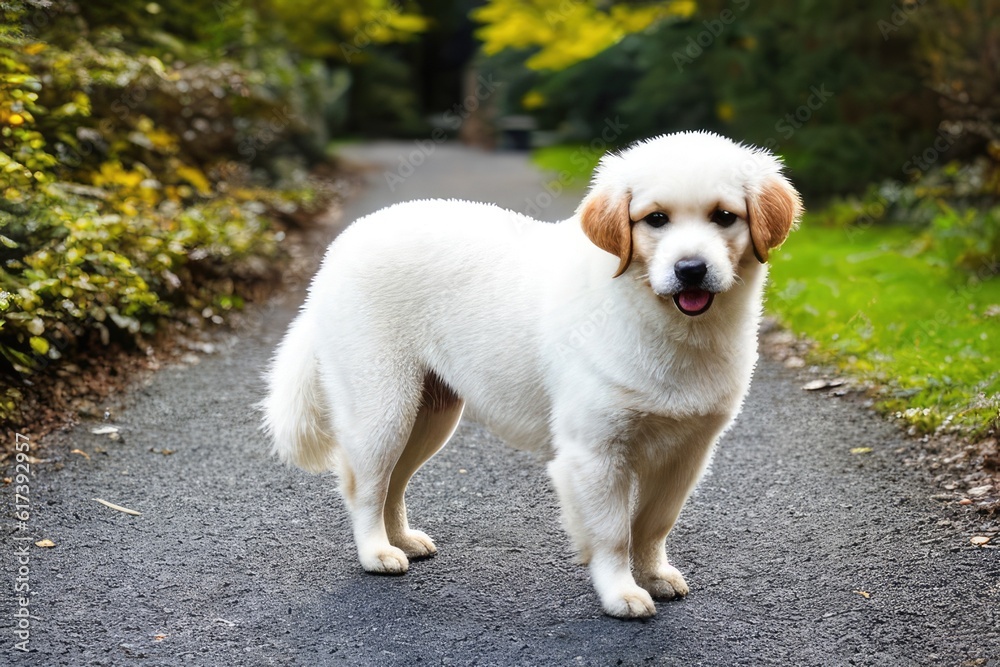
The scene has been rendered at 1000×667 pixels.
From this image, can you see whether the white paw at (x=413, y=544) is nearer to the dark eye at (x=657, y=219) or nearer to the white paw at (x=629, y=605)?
the white paw at (x=629, y=605)

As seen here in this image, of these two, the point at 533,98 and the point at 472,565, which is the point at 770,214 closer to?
the point at 472,565

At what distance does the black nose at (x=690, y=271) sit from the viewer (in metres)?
3.07

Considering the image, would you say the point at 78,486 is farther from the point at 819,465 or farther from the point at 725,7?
the point at 725,7

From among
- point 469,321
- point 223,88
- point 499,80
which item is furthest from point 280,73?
point 469,321

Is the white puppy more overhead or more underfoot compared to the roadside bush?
more overhead

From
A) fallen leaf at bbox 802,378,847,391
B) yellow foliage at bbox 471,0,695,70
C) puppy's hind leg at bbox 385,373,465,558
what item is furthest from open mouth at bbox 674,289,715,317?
yellow foliage at bbox 471,0,695,70

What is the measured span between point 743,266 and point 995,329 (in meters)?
3.84

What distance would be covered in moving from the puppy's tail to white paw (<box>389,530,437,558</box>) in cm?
46

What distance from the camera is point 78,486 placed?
4.73m

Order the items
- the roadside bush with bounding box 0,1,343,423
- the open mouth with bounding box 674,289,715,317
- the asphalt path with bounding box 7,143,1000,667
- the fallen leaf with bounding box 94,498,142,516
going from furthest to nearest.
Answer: the roadside bush with bounding box 0,1,343,423, the fallen leaf with bounding box 94,498,142,516, the asphalt path with bounding box 7,143,1000,667, the open mouth with bounding box 674,289,715,317

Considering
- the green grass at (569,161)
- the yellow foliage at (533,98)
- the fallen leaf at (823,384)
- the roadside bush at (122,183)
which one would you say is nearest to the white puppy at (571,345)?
the roadside bush at (122,183)

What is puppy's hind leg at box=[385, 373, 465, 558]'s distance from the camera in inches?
161

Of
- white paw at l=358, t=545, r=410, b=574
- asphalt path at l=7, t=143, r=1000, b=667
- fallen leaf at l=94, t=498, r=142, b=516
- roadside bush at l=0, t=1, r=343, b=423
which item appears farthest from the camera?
roadside bush at l=0, t=1, r=343, b=423

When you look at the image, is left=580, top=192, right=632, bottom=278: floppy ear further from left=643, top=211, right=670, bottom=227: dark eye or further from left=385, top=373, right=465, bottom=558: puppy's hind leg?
left=385, top=373, right=465, bottom=558: puppy's hind leg
